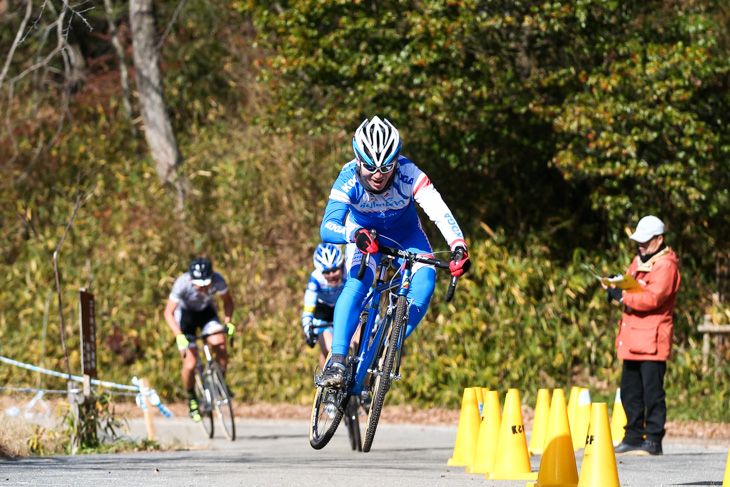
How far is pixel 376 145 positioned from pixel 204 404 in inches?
270

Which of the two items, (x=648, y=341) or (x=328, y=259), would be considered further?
(x=328, y=259)

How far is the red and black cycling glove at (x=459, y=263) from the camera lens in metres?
7.25

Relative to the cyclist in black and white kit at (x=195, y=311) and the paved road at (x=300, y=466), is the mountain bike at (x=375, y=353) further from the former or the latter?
the cyclist in black and white kit at (x=195, y=311)

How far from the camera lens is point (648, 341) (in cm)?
1008

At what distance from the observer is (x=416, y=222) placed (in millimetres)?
8188

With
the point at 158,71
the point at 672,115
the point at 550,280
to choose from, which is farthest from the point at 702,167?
Answer: the point at 158,71

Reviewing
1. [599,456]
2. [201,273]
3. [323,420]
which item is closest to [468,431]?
[323,420]

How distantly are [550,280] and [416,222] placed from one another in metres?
10.6

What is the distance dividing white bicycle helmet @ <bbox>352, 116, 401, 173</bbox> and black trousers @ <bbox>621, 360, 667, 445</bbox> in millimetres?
4177

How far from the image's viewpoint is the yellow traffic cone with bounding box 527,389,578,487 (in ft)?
23.2

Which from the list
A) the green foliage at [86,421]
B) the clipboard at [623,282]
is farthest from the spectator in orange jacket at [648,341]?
the green foliage at [86,421]

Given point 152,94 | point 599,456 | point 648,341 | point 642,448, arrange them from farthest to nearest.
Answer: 1. point 152,94
2. point 642,448
3. point 648,341
4. point 599,456

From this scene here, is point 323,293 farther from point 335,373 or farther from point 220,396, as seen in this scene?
point 335,373

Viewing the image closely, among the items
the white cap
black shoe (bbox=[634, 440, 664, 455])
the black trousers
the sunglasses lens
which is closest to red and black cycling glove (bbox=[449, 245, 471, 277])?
the sunglasses lens
